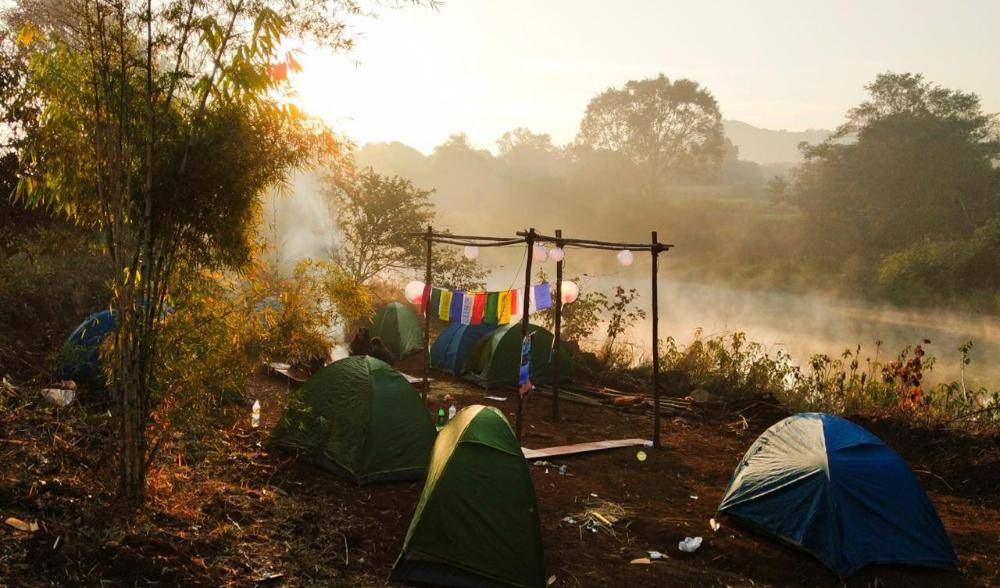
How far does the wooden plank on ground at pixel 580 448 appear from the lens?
9.34 m

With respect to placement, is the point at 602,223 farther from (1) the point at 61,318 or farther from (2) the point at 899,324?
(1) the point at 61,318

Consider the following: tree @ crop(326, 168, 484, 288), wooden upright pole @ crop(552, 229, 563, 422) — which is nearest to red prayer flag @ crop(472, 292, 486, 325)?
wooden upright pole @ crop(552, 229, 563, 422)

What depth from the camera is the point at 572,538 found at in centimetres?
679

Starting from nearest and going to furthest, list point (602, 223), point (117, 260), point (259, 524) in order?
1. point (117, 260)
2. point (259, 524)
3. point (602, 223)

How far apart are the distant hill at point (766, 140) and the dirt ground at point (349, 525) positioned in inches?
7339

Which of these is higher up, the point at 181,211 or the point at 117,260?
the point at 181,211

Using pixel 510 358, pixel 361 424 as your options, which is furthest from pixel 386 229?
pixel 361 424

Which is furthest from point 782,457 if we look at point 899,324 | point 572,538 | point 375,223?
point 899,324

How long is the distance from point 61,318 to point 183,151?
32.5 ft

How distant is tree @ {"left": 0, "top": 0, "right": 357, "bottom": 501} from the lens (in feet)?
17.4

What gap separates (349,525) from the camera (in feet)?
21.5

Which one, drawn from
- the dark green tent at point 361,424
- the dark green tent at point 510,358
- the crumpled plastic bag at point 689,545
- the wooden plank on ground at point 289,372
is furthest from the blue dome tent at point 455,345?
Result: the crumpled plastic bag at point 689,545

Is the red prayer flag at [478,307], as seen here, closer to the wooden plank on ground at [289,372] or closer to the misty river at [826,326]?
the wooden plank on ground at [289,372]

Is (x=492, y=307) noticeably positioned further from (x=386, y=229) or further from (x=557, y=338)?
(x=386, y=229)
